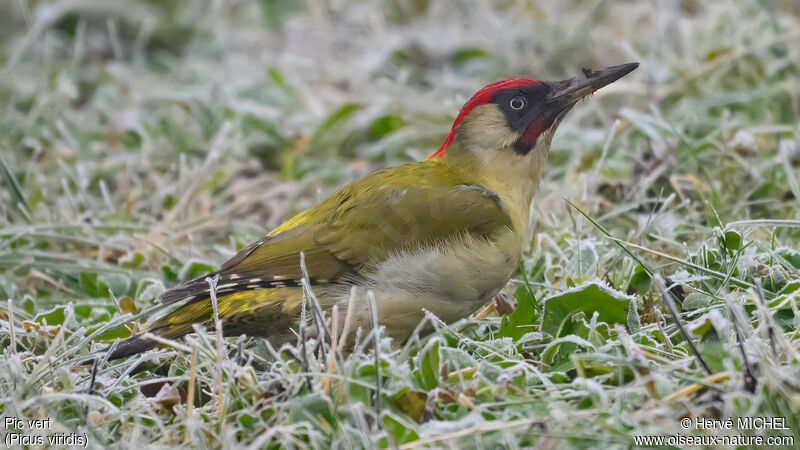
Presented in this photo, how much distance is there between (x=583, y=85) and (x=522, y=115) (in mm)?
255

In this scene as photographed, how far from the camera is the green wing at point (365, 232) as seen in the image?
10.6ft

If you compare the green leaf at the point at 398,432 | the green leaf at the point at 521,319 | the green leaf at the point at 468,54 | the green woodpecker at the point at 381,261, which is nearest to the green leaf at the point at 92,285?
the green woodpecker at the point at 381,261

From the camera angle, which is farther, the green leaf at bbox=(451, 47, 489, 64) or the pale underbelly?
the green leaf at bbox=(451, 47, 489, 64)

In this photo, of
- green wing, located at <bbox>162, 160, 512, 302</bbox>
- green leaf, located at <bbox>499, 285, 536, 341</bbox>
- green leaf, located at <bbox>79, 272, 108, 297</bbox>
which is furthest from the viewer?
green leaf, located at <bbox>79, 272, 108, 297</bbox>

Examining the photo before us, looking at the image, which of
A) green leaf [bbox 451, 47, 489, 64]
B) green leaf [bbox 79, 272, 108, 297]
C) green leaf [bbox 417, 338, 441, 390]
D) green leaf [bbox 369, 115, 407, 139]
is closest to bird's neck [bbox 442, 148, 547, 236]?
green leaf [bbox 417, 338, 441, 390]

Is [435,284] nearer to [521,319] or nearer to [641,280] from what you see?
[521,319]

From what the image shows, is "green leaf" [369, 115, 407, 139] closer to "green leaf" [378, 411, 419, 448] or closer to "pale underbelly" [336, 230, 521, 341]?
"pale underbelly" [336, 230, 521, 341]

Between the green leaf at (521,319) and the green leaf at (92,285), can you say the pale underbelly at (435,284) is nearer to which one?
the green leaf at (521,319)

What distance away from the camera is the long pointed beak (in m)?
3.66

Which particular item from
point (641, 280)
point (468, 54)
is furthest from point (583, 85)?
point (468, 54)

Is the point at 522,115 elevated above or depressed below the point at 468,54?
above

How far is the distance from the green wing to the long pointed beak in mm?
531

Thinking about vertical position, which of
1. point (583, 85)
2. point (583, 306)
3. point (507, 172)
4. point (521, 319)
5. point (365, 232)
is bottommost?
point (521, 319)

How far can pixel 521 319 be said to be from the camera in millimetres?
3172
